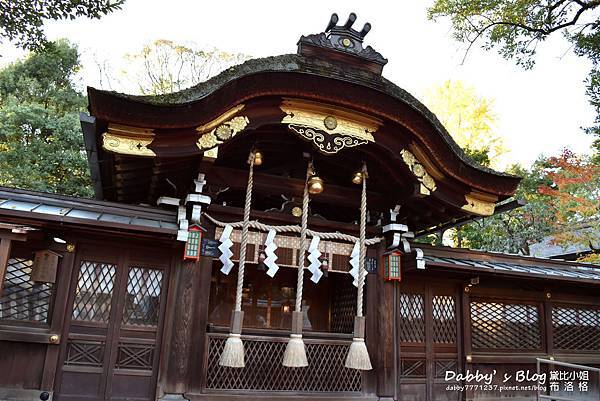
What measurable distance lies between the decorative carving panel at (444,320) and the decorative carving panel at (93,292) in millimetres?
5165

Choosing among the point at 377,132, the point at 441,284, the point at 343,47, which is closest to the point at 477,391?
the point at 441,284

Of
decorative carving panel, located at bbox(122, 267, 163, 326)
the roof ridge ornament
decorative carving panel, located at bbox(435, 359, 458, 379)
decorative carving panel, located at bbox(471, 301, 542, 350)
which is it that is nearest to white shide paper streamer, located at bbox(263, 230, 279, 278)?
decorative carving panel, located at bbox(122, 267, 163, 326)

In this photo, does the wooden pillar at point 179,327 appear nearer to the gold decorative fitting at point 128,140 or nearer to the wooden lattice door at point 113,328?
the wooden lattice door at point 113,328

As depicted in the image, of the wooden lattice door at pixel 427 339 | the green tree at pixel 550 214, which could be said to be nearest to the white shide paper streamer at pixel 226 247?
the wooden lattice door at pixel 427 339

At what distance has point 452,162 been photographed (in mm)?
6578

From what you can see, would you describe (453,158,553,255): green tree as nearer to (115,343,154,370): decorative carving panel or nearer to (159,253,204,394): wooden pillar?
(159,253,204,394): wooden pillar

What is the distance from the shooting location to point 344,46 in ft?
21.4

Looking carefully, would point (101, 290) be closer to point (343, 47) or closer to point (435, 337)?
point (343, 47)

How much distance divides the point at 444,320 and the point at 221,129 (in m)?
5.01

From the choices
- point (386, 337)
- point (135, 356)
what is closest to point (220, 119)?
point (135, 356)

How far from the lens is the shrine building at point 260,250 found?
532 cm

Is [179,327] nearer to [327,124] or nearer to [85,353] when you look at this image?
[85,353]

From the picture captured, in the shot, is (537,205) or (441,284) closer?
(441,284)

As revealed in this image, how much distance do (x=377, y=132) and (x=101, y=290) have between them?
434 cm
